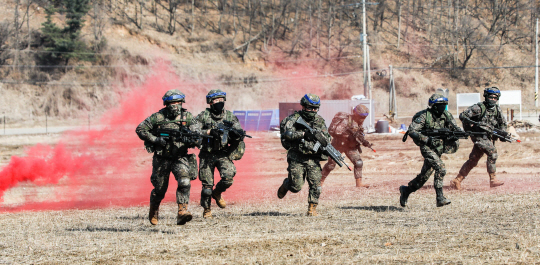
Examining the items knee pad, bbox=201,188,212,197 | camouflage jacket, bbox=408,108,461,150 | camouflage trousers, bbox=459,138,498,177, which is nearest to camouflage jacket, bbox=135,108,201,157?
knee pad, bbox=201,188,212,197

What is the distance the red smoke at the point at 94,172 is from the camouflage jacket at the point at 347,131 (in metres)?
2.89

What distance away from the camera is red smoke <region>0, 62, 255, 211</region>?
46.5ft

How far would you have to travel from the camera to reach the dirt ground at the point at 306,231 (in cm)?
629

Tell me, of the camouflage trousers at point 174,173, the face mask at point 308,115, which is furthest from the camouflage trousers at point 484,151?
the camouflage trousers at point 174,173

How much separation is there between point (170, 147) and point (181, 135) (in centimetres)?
26

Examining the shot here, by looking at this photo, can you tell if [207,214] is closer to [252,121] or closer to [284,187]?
[284,187]

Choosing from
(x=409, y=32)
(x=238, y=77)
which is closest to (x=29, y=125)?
(x=238, y=77)

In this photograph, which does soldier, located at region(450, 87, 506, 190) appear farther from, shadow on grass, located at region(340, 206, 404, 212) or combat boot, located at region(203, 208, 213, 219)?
combat boot, located at region(203, 208, 213, 219)

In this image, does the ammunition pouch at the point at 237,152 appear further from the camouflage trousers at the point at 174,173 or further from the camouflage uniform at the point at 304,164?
the camouflage trousers at the point at 174,173

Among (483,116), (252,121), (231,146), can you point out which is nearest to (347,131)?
(483,116)

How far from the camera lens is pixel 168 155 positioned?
8.24 metres

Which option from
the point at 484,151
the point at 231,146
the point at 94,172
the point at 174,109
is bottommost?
the point at 94,172

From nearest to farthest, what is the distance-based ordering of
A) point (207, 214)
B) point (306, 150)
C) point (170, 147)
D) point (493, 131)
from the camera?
point (170, 147)
point (306, 150)
point (207, 214)
point (493, 131)

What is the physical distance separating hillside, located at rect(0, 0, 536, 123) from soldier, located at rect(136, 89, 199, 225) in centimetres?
3806
